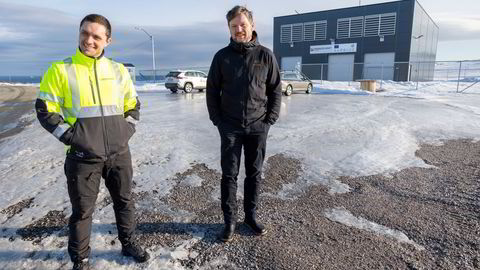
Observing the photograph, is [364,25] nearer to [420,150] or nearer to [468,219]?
[420,150]

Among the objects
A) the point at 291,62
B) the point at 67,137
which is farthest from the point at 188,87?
the point at 291,62

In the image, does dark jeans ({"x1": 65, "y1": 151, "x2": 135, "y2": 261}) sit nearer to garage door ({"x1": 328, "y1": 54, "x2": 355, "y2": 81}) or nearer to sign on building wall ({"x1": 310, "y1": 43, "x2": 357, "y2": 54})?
garage door ({"x1": 328, "y1": 54, "x2": 355, "y2": 81})

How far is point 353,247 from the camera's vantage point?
2.98 m

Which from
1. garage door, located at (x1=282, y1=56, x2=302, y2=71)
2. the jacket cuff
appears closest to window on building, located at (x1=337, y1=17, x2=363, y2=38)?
garage door, located at (x1=282, y1=56, x2=302, y2=71)

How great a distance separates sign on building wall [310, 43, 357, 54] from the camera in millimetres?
36281

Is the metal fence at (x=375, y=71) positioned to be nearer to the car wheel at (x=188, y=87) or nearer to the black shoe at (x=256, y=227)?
the car wheel at (x=188, y=87)

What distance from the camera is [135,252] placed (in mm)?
2758

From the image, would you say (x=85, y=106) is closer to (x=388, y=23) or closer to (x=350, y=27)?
(x=388, y=23)

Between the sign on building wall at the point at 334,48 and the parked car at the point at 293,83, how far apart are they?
716 inches

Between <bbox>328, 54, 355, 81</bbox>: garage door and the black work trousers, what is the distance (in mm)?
34927

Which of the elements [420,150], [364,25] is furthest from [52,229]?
[364,25]

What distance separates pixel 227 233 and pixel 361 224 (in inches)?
56.2

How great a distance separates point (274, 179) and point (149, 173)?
1.81m

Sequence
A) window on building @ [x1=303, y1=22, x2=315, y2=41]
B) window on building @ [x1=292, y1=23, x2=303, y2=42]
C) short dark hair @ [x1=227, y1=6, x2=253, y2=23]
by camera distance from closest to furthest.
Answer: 1. short dark hair @ [x1=227, y1=6, x2=253, y2=23]
2. window on building @ [x1=303, y1=22, x2=315, y2=41]
3. window on building @ [x1=292, y1=23, x2=303, y2=42]
